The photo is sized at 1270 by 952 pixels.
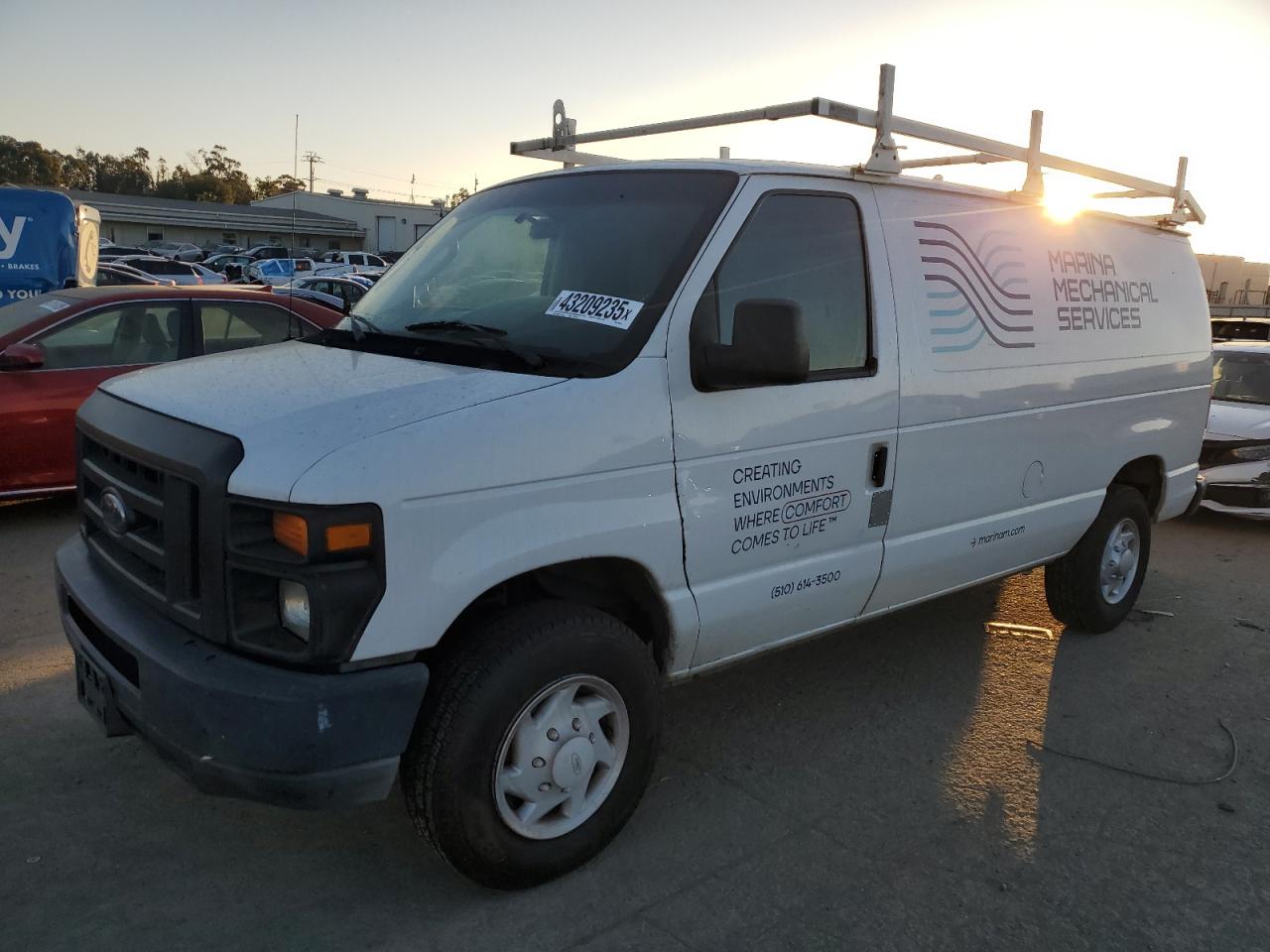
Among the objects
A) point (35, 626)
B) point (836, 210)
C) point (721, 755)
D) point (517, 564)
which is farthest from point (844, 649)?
point (35, 626)

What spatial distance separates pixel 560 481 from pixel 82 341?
563 centimetres

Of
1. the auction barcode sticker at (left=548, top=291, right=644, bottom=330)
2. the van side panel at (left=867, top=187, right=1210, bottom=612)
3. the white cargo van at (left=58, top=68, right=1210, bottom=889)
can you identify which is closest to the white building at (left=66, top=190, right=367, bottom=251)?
the van side panel at (left=867, top=187, right=1210, bottom=612)

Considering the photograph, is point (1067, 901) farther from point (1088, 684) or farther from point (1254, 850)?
point (1088, 684)

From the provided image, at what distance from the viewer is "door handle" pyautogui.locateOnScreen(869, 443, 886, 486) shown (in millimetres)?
3713

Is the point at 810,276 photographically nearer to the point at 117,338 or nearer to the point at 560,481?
the point at 560,481

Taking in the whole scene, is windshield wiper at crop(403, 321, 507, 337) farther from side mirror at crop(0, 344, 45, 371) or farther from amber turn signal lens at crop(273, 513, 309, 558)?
side mirror at crop(0, 344, 45, 371)

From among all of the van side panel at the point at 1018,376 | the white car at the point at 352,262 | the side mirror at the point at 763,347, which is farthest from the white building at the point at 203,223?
the side mirror at the point at 763,347

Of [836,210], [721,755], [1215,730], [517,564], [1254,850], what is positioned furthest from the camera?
[1215,730]

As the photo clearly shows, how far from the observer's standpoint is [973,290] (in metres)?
4.12

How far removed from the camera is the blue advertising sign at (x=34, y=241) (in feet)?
40.7

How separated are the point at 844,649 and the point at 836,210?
7.78ft

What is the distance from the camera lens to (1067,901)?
10.2ft

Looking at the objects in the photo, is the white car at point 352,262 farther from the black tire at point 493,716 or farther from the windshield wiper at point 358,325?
the black tire at point 493,716

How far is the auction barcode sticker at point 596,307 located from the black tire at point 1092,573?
3196 mm
